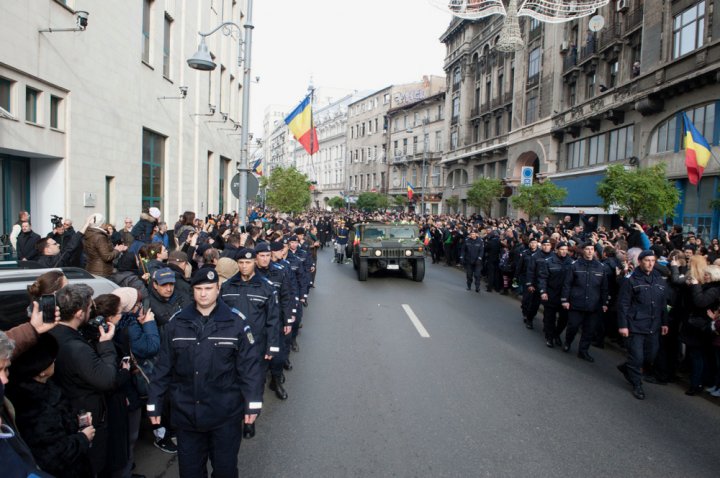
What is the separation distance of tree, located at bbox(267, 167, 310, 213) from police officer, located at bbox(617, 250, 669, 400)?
2475cm

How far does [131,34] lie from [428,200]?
148 ft

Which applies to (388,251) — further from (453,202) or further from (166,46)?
(453,202)

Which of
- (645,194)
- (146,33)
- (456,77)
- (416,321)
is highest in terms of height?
(456,77)

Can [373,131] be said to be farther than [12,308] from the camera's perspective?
Yes

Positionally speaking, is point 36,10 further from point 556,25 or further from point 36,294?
point 556,25

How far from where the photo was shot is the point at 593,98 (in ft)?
86.9

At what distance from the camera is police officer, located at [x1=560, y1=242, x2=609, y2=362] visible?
26.1 ft

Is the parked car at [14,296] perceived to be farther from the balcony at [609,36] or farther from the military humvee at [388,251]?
the balcony at [609,36]

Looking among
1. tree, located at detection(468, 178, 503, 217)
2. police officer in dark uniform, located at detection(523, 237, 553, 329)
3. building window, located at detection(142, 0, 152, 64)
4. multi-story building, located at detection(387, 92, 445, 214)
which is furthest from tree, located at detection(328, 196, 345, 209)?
police officer in dark uniform, located at detection(523, 237, 553, 329)

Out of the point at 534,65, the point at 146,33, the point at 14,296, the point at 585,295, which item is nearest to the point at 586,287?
the point at 585,295

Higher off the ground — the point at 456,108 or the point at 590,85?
the point at 456,108

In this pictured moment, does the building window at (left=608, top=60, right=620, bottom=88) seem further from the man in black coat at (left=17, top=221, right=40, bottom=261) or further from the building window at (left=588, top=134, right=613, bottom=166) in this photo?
the man in black coat at (left=17, top=221, right=40, bottom=261)

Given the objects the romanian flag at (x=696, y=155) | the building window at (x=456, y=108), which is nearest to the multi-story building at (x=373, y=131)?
the building window at (x=456, y=108)

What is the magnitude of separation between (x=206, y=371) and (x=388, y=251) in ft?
43.0
